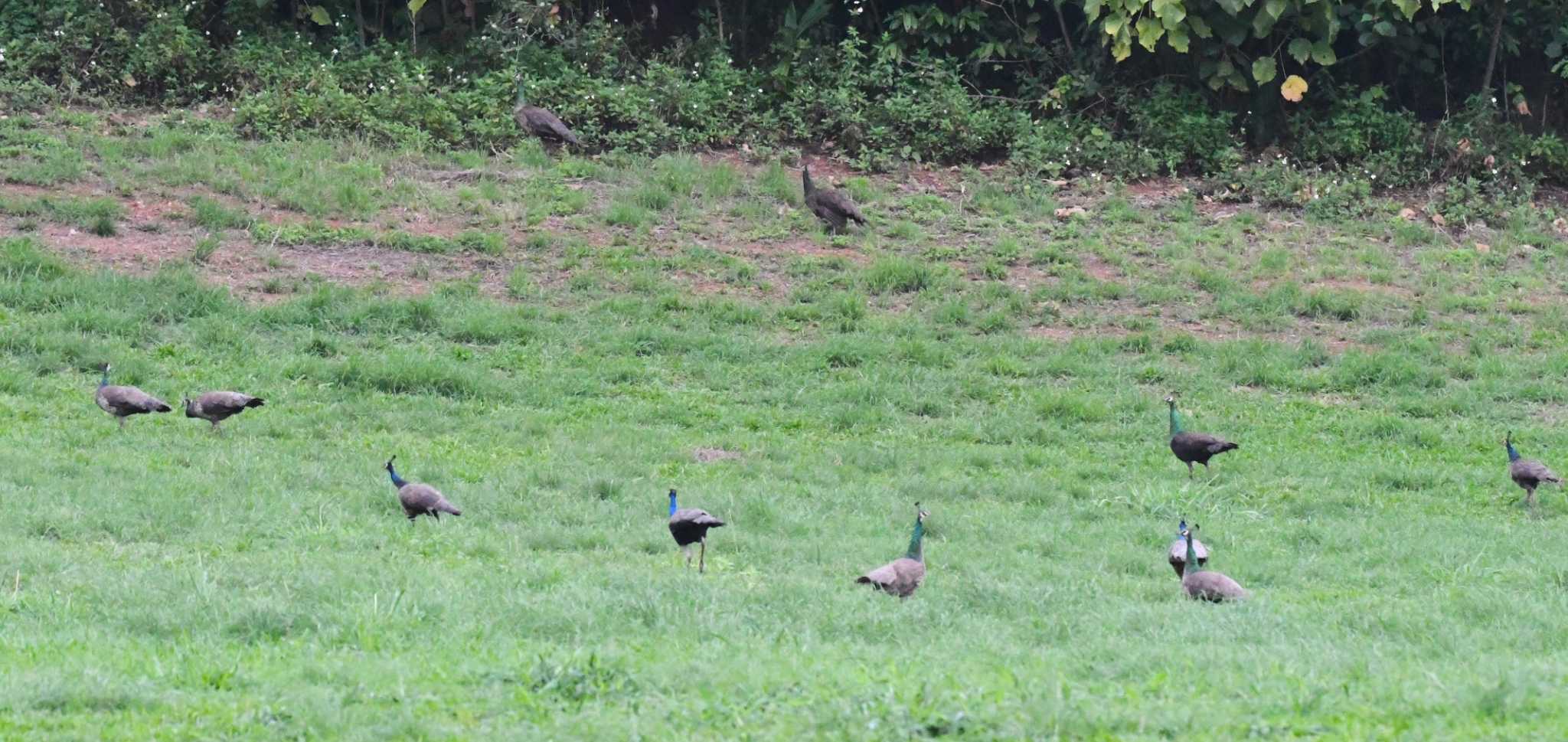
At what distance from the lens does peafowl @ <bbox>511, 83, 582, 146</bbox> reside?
1989 centimetres

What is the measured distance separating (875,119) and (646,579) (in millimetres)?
12457

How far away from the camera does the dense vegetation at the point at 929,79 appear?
65.7 ft

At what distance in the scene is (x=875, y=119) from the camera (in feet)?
67.7

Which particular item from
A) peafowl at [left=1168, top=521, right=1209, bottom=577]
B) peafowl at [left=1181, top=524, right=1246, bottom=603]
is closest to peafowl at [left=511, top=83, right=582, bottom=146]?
peafowl at [left=1168, top=521, right=1209, bottom=577]

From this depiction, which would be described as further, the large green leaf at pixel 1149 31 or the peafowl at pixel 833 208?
the large green leaf at pixel 1149 31

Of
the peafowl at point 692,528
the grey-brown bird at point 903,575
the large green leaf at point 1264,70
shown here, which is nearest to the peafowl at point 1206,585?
the grey-brown bird at point 903,575

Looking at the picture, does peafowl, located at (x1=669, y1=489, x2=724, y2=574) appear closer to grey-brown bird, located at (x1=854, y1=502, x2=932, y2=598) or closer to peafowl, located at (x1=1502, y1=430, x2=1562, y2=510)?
grey-brown bird, located at (x1=854, y1=502, x2=932, y2=598)

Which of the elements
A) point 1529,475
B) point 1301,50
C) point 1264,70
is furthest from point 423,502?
point 1301,50

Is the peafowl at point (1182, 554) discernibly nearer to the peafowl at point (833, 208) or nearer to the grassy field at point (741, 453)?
the grassy field at point (741, 453)

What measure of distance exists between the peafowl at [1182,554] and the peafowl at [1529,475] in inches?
120

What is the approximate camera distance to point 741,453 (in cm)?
1302

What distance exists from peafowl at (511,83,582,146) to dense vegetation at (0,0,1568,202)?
0.19 meters

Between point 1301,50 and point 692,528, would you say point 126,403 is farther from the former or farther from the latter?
point 1301,50

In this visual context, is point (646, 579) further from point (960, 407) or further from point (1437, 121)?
point (1437, 121)
